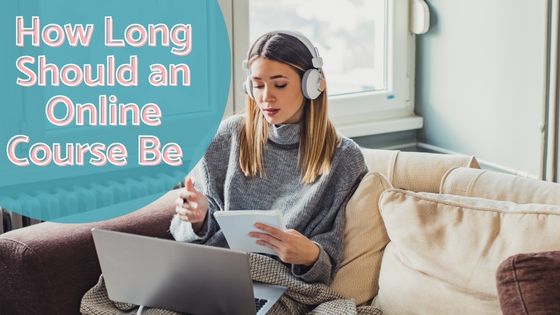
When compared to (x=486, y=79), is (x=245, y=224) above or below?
below

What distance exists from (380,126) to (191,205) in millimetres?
1249

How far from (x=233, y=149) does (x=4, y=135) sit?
2.35ft

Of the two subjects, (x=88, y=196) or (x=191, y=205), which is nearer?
(x=191, y=205)

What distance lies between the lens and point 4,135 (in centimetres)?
238

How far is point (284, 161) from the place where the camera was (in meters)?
2.03

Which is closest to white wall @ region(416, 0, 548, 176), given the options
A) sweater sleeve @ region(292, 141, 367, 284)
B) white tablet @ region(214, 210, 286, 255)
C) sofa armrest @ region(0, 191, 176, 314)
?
sweater sleeve @ region(292, 141, 367, 284)

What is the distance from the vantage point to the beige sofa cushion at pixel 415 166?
2107 mm

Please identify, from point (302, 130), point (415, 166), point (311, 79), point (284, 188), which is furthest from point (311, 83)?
point (415, 166)

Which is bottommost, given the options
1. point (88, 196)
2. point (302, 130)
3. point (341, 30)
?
point (88, 196)

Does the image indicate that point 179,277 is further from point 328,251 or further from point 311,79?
point 311,79

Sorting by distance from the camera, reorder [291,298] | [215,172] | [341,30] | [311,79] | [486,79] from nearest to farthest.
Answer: [291,298]
[311,79]
[215,172]
[486,79]
[341,30]

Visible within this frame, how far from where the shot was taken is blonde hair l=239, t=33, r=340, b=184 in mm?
1969

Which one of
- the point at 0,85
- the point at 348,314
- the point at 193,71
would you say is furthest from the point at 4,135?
the point at 348,314

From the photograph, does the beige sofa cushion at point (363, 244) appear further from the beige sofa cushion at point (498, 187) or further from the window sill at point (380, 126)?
the window sill at point (380, 126)
